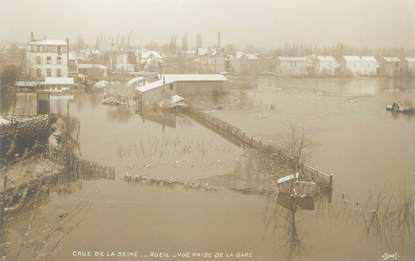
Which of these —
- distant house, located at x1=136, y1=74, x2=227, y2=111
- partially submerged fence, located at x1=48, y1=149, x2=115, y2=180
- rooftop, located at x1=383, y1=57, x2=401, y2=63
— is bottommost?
partially submerged fence, located at x1=48, y1=149, x2=115, y2=180

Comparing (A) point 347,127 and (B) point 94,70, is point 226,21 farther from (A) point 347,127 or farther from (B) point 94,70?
(A) point 347,127

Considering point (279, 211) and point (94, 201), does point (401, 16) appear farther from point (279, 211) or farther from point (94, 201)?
point (94, 201)

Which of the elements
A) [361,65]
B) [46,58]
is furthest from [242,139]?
[46,58]

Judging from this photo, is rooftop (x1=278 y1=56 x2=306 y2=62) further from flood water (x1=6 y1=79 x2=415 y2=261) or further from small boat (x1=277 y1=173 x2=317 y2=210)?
small boat (x1=277 y1=173 x2=317 y2=210)

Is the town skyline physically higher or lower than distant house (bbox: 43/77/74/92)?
higher

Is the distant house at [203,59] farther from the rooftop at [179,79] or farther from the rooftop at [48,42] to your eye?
the rooftop at [48,42]

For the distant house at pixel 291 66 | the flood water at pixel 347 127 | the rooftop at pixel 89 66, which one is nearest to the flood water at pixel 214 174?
the flood water at pixel 347 127

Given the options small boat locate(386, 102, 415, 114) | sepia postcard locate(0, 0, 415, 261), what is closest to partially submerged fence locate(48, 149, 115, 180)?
sepia postcard locate(0, 0, 415, 261)
